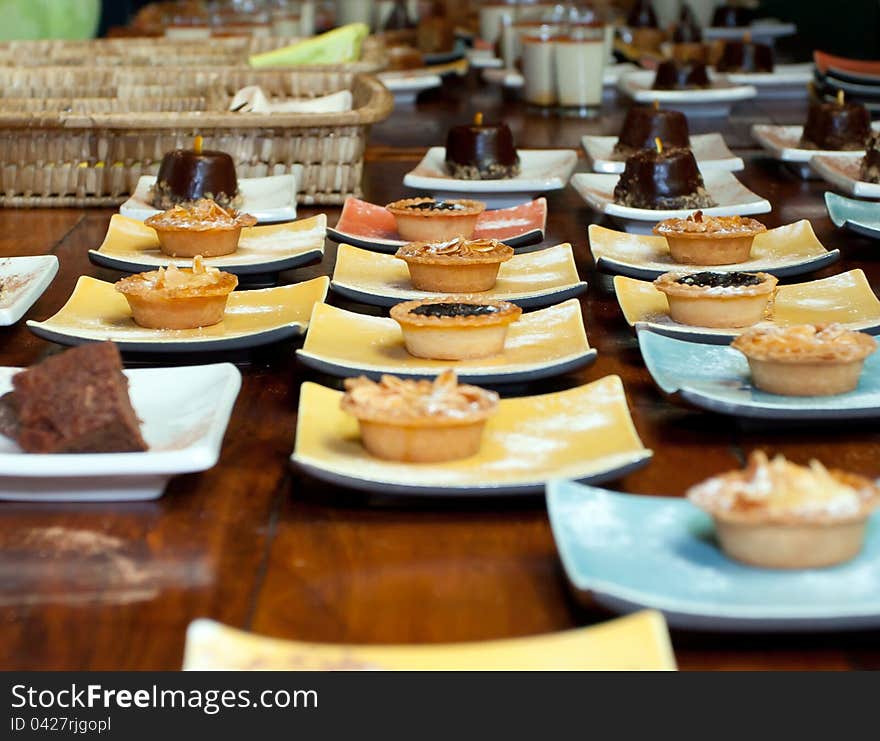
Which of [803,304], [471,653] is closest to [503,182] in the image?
[803,304]

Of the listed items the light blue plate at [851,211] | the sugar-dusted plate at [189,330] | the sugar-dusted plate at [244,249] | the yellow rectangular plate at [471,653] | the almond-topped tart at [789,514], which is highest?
the almond-topped tart at [789,514]

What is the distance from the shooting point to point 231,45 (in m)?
5.25

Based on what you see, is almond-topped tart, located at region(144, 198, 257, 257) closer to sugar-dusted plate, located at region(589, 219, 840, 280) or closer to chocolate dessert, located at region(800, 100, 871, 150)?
sugar-dusted plate, located at region(589, 219, 840, 280)

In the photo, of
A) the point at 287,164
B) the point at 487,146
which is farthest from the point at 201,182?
the point at 487,146

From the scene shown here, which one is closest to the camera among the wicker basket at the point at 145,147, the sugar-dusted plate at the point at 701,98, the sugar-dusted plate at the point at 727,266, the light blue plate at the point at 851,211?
the sugar-dusted plate at the point at 727,266

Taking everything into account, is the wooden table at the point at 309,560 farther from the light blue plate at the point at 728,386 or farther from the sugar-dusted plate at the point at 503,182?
the sugar-dusted plate at the point at 503,182

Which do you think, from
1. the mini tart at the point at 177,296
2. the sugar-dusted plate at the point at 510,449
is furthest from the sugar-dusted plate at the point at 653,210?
the sugar-dusted plate at the point at 510,449

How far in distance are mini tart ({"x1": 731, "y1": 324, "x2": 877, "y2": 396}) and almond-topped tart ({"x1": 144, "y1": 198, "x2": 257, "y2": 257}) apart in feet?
3.86

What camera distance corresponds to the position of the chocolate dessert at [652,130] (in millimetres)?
3525

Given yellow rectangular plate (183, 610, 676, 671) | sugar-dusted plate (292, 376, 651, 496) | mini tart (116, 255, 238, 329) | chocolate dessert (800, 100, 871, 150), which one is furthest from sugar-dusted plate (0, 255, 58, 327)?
chocolate dessert (800, 100, 871, 150)

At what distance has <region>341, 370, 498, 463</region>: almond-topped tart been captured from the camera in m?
1.43

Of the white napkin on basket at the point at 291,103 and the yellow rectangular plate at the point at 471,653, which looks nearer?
the yellow rectangular plate at the point at 471,653

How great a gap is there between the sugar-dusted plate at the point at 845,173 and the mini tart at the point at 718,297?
106 cm

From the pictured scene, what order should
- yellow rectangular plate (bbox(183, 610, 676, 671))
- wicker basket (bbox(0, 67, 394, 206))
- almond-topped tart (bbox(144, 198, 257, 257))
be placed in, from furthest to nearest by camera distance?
wicker basket (bbox(0, 67, 394, 206))
almond-topped tart (bbox(144, 198, 257, 257))
yellow rectangular plate (bbox(183, 610, 676, 671))
